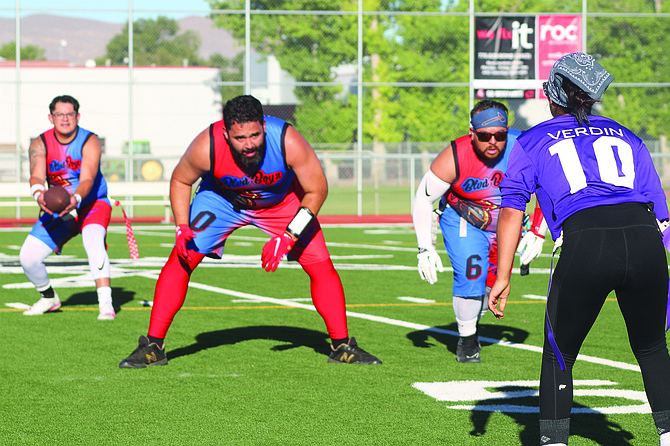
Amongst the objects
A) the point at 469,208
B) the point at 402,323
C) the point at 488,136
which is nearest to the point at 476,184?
the point at 469,208

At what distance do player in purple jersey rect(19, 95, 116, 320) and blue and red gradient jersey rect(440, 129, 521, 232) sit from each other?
3618mm

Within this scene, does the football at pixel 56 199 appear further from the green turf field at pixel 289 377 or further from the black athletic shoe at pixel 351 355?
the black athletic shoe at pixel 351 355

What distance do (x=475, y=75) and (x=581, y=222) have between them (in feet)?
74.0

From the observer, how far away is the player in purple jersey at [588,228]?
369cm

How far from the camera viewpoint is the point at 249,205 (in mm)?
6555

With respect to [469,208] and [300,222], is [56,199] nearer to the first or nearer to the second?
[300,222]

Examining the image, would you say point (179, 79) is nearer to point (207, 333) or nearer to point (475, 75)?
point (475, 75)

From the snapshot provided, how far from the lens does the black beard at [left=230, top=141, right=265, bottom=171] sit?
598cm

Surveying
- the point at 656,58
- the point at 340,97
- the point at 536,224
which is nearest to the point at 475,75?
the point at 340,97

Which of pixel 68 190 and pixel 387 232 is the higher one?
pixel 68 190

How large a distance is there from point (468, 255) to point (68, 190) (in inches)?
158

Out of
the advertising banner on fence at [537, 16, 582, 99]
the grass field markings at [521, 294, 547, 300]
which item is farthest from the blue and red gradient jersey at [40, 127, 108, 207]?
the advertising banner on fence at [537, 16, 582, 99]

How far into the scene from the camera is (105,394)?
222 inches

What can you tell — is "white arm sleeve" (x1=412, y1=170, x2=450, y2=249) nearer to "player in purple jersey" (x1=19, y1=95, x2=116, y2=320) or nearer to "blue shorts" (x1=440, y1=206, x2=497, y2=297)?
"blue shorts" (x1=440, y1=206, x2=497, y2=297)
